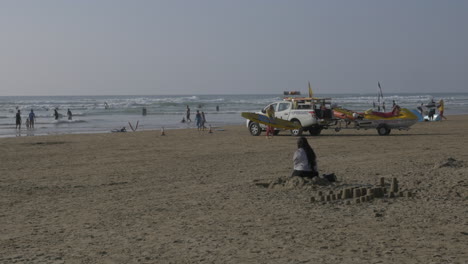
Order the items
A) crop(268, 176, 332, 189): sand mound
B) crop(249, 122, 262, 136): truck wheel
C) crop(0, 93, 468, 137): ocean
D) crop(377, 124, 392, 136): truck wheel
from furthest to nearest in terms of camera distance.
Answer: crop(0, 93, 468, 137): ocean
crop(249, 122, 262, 136): truck wheel
crop(377, 124, 392, 136): truck wheel
crop(268, 176, 332, 189): sand mound

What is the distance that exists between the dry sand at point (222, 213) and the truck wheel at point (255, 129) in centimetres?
899

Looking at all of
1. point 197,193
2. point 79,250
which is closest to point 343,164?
point 197,193

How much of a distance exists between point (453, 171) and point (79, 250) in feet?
25.8

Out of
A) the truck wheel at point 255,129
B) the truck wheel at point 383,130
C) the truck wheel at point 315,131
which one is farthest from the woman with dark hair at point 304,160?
the truck wheel at point 255,129

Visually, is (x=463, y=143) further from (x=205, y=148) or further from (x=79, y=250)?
(x=79, y=250)

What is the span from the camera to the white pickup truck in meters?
25.2

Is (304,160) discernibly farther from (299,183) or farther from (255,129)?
(255,129)

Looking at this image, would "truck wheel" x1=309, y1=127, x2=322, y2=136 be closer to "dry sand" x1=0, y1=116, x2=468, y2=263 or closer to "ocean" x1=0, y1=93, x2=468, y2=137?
"dry sand" x1=0, y1=116, x2=468, y2=263

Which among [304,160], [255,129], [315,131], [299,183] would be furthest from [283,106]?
[299,183]

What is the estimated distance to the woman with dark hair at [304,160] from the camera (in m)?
11.4

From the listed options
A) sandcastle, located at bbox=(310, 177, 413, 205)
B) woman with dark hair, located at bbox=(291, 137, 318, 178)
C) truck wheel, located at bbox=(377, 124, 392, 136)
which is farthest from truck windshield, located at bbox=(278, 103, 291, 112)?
sandcastle, located at bbox=(310, 177, 413, 205)

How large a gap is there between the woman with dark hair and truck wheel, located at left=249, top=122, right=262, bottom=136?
14.9 meters

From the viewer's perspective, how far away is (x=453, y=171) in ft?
40.0

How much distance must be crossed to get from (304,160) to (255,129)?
1510 centimetres
